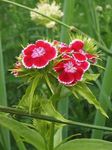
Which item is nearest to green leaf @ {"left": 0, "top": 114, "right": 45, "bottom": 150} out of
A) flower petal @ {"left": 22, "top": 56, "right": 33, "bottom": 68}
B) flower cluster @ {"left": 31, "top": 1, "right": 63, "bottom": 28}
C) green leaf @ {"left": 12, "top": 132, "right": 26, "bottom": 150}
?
green leaf @ {"left": 12, "top": 132, "right": 26, "bottom": 150}

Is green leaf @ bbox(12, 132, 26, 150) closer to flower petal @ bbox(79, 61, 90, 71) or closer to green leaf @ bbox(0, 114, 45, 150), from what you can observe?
green leaf @ bbox(0, 114, 45, 150)

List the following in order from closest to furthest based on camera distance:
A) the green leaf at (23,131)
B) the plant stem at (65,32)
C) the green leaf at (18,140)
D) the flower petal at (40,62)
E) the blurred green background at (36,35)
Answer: the flower petal at (40,62)
the green leaf at (23,131)
the green leaf at (18,140)
the plant stem at (65,32)
the blurred green background at (36,35)

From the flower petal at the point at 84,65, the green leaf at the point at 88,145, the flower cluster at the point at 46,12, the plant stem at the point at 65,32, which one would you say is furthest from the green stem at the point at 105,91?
the flower petal at the point at 84,65

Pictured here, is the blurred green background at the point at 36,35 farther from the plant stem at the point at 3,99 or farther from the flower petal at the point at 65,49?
the flower petal at the point at 65,49

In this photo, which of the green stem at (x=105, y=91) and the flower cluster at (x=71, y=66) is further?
the green stem at (x=105, y=91)

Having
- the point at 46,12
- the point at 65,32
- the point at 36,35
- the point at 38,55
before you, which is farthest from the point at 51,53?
the point at 36,35

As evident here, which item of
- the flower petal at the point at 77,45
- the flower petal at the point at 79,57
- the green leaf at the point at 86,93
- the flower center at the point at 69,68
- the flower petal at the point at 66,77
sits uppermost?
the flower petal at the point at 77,45

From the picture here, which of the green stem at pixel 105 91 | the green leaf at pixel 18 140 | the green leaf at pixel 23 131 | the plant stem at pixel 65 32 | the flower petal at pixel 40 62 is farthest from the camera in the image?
the plant stem at pixel 65 32

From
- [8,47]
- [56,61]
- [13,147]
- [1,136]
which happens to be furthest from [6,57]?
[56,61]
